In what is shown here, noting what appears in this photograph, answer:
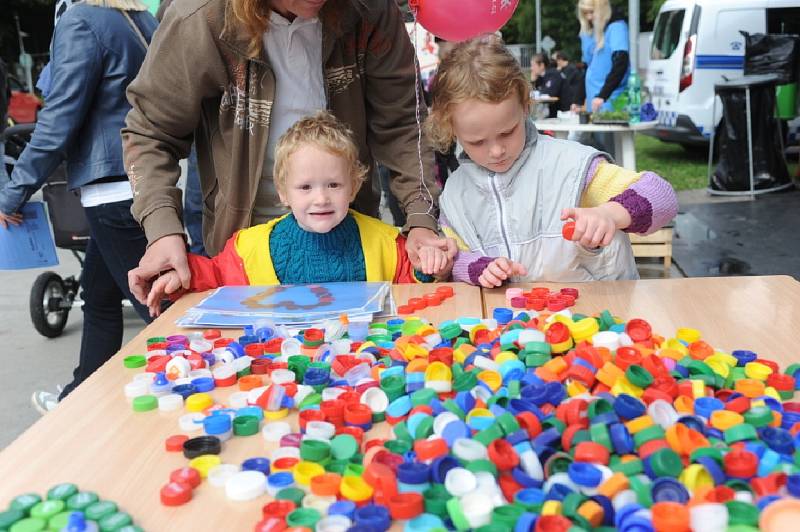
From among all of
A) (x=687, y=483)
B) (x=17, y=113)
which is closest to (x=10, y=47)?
(x=17, y=113)

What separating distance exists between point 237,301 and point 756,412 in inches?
45.3

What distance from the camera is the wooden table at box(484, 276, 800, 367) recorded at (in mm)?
1499

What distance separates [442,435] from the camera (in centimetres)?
108

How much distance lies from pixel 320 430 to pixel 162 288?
95cm

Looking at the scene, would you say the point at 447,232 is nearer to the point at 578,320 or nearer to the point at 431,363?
the point at 578,320

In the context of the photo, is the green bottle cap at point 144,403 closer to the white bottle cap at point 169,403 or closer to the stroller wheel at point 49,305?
the white bottle cap at point 169,403

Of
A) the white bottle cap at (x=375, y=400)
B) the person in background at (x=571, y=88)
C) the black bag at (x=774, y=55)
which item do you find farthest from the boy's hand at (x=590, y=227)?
the person in background at (x=571, y=88)

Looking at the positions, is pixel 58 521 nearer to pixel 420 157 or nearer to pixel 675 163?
pixel 420 157

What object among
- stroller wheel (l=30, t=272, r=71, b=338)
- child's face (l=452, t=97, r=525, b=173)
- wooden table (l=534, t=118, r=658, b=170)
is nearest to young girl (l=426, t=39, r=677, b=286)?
child's face (l=452, t=97, r=525, b=173)

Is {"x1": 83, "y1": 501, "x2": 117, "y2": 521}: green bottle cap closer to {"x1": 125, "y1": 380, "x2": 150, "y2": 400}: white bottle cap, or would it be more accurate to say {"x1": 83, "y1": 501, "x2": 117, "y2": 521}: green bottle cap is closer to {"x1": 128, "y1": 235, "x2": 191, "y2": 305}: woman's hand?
{"x1": 125, "y1": 380, "x2": 150, "y2": 400}: white bottle cap

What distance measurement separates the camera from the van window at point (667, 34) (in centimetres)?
964

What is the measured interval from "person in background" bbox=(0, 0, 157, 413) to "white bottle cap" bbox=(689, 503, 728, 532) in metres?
2.22

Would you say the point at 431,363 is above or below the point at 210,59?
below

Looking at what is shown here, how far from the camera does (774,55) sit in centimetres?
745
